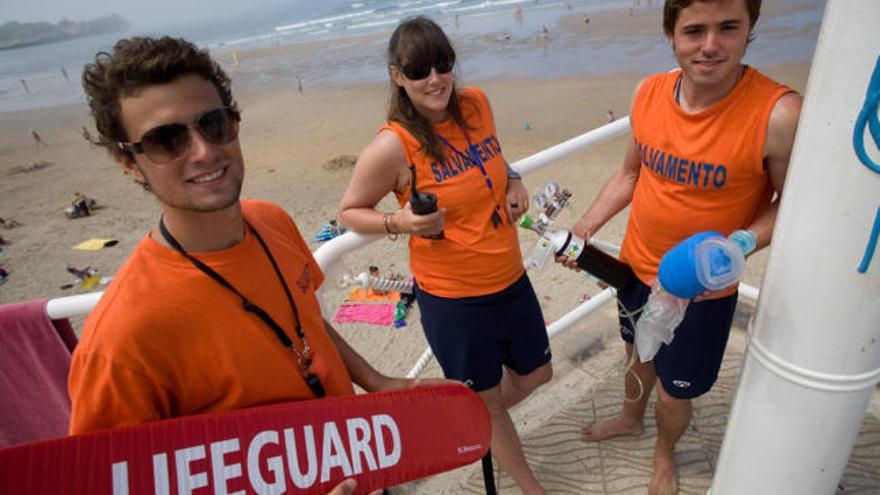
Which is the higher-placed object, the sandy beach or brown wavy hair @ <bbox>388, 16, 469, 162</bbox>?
brown wavy hair @ <bbox>388, 16, 469, 162</bbox>

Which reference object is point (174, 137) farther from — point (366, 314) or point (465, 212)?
point (366, 314)

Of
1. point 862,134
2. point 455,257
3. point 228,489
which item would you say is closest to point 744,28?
point 862,134

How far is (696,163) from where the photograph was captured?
180cm

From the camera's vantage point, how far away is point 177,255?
134 centimetres

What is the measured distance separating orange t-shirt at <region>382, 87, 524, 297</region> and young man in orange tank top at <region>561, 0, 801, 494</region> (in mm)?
434

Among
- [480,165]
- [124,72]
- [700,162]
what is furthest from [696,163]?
[124,72]

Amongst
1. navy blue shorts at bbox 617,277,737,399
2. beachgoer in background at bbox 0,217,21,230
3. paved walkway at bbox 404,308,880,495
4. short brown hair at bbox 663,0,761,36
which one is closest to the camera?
short brown hair at bbox 663,0,761,36

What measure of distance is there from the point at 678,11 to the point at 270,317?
1697 millimetres

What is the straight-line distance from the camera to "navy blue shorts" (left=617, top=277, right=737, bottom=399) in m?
2.01

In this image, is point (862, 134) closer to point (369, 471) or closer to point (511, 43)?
point (369, 471)

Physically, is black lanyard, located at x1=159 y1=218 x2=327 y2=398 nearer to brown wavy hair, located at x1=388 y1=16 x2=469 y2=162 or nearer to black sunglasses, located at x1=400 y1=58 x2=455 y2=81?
brown wavy hair, located at x1=388 y1=16 x2=469 y2=162

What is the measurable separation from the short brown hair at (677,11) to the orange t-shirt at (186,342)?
1586 mm

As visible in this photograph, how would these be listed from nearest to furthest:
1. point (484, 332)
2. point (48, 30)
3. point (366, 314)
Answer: point (484, 332) → point (366, 314) → point (48, 30)

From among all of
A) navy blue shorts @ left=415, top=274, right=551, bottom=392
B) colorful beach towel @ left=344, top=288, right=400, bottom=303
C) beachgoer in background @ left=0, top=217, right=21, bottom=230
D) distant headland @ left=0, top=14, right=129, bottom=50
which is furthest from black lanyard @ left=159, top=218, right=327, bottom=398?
distant headland @ left=0, top=14, right=129, bottom=50
